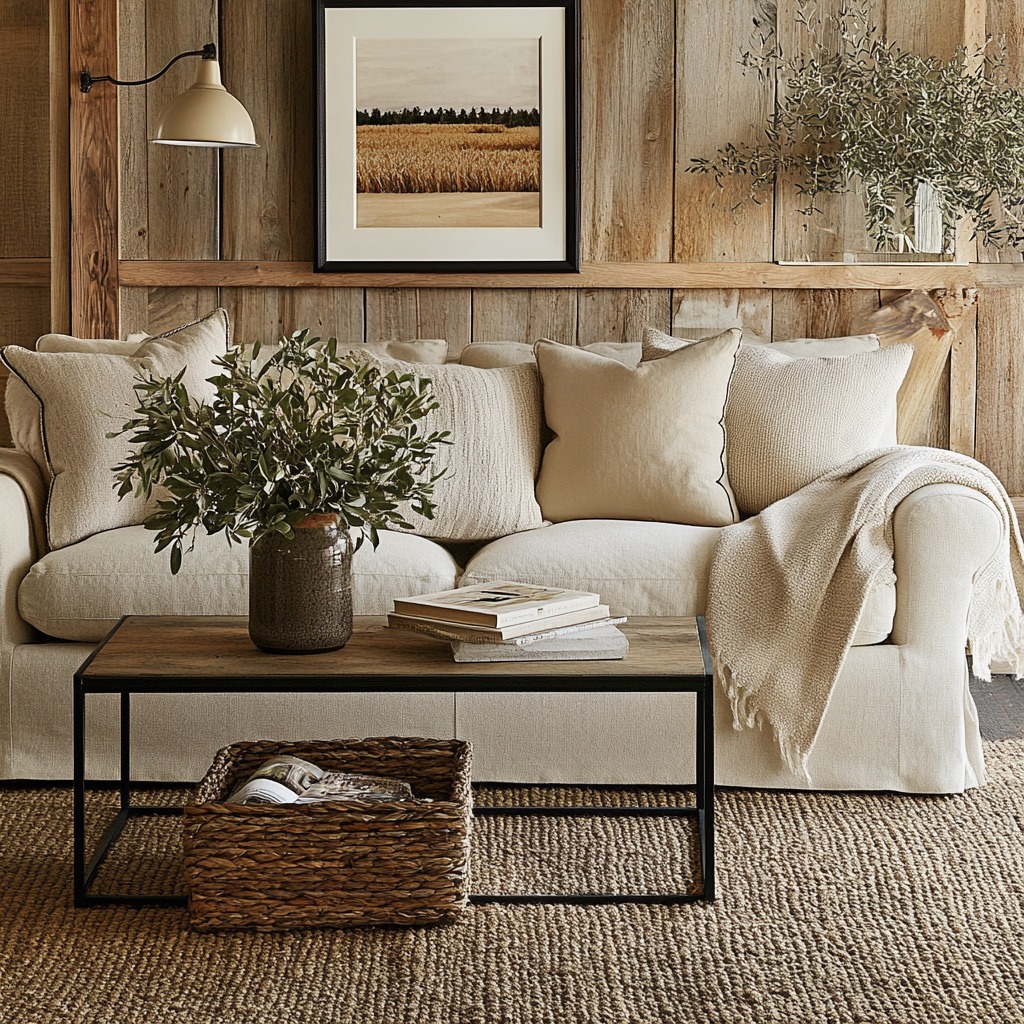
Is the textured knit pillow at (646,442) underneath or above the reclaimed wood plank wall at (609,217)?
underneath

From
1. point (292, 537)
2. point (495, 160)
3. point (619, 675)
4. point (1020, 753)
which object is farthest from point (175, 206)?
point (1020, 753)

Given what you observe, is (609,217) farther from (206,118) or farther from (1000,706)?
(1000,706)

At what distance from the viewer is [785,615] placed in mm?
2576

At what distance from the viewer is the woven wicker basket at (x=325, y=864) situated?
6.40ft

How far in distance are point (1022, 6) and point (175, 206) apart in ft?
8.48

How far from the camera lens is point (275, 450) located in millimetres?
2027

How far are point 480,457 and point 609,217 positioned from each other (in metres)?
1.10

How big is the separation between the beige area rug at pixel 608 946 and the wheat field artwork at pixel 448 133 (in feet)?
6.63

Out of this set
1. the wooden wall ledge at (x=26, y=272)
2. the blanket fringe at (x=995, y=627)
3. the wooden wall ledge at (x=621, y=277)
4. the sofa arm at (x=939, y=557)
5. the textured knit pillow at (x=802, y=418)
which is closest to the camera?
the sofa arm at (x=939, y=557)

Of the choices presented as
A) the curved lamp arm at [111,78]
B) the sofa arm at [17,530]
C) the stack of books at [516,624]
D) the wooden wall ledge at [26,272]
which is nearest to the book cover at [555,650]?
the stack of books at [516,624]

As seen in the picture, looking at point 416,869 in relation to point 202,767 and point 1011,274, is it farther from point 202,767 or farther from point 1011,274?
point 1011,274

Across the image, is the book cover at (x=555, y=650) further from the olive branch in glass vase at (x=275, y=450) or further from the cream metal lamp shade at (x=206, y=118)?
the cream metal lamp shade at (x=206, y=118)

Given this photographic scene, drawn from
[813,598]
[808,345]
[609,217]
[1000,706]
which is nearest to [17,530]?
[813,598]

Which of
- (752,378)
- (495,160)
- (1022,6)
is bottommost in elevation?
(752,378)
